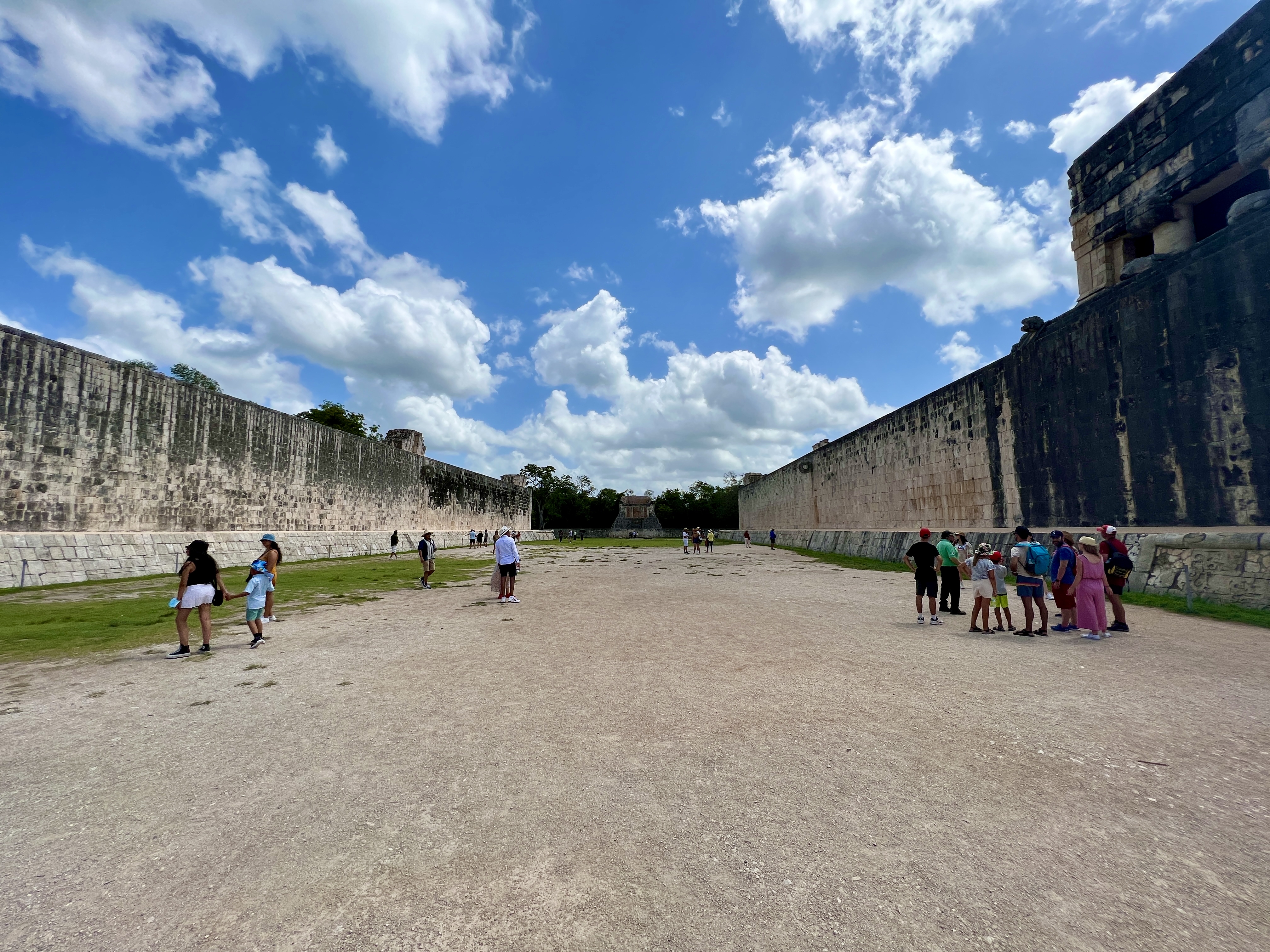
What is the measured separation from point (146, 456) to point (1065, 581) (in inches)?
787

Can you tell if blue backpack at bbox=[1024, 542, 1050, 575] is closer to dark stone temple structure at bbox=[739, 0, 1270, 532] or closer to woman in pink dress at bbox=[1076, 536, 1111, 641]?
woman in pink dress at bbox=[1076, 536, 1111, 641]

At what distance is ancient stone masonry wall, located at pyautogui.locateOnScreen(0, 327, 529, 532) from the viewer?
11.8 meters

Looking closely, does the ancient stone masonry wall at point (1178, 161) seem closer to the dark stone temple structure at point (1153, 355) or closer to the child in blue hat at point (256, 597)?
the dark stone temple structure at point (1153, 355)

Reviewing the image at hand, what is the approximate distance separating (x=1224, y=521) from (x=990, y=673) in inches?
297

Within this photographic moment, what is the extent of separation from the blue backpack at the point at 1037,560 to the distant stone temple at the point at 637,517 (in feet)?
212

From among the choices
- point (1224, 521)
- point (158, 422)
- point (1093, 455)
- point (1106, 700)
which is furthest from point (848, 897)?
point (158, 422)

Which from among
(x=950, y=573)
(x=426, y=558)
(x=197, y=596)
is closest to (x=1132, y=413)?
(x=950, y=573)

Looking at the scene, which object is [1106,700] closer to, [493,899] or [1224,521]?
[493,899]

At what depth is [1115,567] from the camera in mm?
6801

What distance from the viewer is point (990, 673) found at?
4820 millimetres

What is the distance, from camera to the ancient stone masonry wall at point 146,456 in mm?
11820

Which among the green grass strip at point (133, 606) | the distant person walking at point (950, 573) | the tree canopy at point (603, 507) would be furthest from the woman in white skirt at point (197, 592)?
the tree canopy at point (603, 507)

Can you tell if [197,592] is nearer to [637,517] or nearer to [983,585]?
[983,585]

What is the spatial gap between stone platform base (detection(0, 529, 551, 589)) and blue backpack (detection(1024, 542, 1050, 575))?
1762 cm
